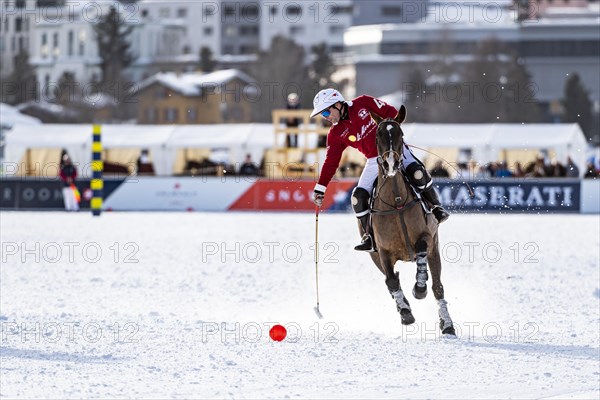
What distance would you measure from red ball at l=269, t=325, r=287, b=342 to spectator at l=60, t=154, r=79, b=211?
2327 cm

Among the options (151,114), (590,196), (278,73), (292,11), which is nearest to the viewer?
(590,196)

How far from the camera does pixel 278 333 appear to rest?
11445 millimetres

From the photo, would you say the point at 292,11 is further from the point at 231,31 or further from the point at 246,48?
the point at 231,31

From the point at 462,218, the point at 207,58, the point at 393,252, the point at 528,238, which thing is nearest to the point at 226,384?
the point at 393,252

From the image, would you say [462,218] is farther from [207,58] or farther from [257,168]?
[207,58]

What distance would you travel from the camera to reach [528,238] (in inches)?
975

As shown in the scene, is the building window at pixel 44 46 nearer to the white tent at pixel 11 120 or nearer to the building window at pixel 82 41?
the building window at pixel 82 41

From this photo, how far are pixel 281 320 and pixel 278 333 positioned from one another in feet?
5.46

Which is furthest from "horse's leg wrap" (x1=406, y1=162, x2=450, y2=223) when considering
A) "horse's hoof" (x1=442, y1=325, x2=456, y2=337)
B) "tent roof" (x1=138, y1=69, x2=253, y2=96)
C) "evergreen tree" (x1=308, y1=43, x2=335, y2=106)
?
"evergreen tree" (x1=308, y1=43, x2=335, y2=106)

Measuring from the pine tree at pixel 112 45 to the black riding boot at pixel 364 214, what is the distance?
85.8 meters

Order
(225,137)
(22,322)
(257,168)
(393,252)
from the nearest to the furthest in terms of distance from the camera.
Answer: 1. (393,252)
2. (22,322)
3. (257,168)
4. (225,137)

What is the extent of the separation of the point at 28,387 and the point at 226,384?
1.32 metres

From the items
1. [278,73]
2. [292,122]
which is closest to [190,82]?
[278,73]

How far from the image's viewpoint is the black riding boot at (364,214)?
1197 cm
